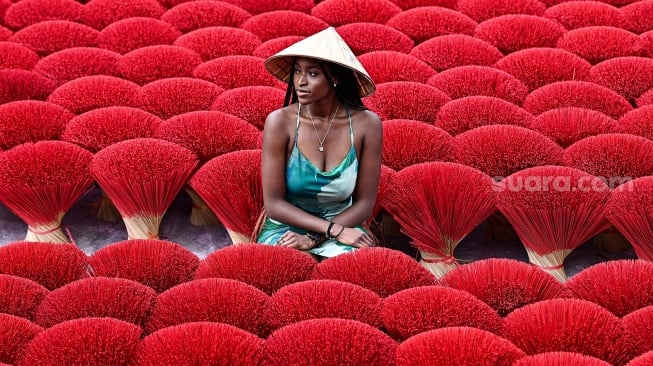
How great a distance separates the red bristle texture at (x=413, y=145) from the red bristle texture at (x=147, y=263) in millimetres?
493

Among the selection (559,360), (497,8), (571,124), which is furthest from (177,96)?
(559,360)

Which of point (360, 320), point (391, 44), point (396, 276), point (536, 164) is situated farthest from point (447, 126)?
point (360, 320)

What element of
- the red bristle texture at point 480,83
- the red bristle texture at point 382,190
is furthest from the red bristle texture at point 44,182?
the red bristle texture at point 480,83

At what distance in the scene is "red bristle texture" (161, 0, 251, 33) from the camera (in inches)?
108

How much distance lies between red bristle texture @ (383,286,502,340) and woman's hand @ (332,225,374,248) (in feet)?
1.06

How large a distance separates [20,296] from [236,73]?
3.11ft

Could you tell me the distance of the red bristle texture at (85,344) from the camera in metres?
1.44

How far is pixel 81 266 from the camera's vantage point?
1.74 m

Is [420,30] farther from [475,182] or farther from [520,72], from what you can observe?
[475,182]

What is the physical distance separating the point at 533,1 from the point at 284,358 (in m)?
1.64

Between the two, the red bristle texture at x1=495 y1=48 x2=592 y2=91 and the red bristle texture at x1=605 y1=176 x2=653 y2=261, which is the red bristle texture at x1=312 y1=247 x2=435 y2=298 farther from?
the red bristle texture at x1=495 y1=48 x2=592 y2=91

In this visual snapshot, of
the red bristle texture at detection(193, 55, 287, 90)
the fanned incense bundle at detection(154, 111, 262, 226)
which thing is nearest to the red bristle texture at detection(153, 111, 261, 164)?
the fanned incense bundle at detection(154, 111, 262, 226)

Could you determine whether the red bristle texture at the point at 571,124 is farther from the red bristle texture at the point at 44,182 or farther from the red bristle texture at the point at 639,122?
the red bristle texture at the point at 44,182

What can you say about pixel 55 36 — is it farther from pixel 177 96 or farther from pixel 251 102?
pixel 251 102
